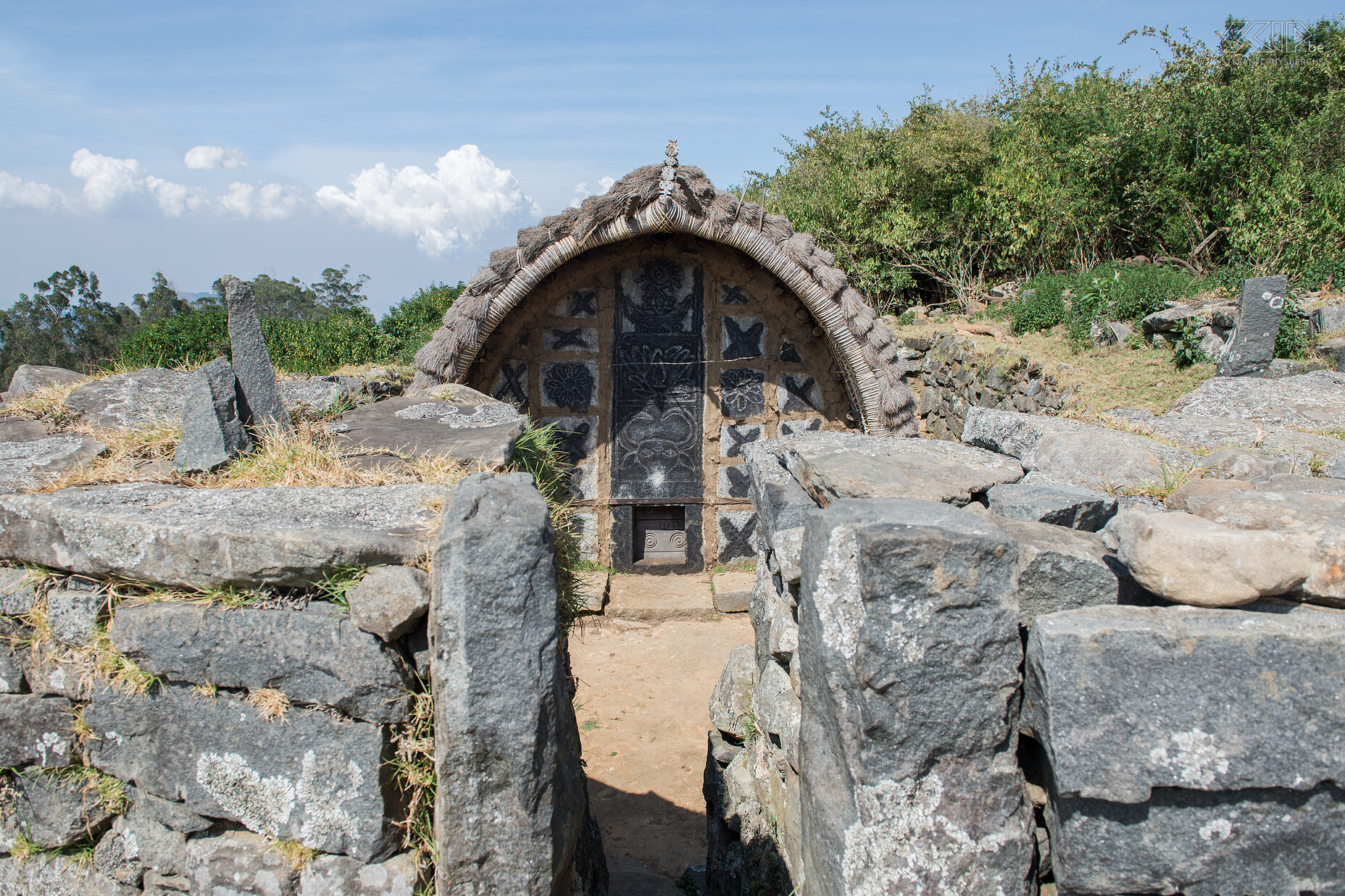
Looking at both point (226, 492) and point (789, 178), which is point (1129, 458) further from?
point (789, 178)

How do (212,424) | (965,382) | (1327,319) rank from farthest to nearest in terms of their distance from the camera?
(965,382) < (1327,319) < (212,424)

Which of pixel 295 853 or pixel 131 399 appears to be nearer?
pixel 295 853

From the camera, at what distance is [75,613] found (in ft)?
6.74

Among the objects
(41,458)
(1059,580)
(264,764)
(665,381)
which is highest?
(665,381)

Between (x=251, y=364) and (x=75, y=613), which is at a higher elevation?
(x=251, y=364)

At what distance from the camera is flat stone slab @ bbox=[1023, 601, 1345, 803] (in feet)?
4.66

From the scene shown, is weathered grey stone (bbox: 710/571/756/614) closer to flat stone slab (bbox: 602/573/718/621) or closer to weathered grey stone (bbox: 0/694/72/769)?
flat stone slab (bbox: 602/573/718/621)

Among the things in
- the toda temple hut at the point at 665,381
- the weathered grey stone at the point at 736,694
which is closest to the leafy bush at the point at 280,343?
the toda temple hut at the point at 665,381

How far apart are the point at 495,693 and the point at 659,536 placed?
6.31 metres

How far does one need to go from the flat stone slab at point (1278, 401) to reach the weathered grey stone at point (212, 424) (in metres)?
5.12

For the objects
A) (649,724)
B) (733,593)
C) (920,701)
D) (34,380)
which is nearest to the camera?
(920,701)

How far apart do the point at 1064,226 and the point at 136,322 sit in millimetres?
29600

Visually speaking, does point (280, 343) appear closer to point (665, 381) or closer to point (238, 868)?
point (665, 381)

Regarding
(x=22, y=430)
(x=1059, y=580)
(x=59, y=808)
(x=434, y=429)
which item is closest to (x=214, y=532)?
(x=59, y=808)
